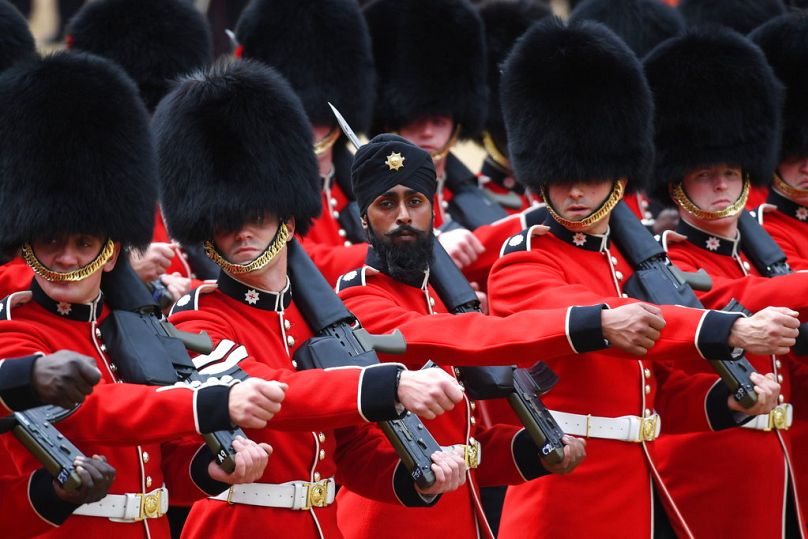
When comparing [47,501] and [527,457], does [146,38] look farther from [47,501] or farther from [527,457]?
[47,501]

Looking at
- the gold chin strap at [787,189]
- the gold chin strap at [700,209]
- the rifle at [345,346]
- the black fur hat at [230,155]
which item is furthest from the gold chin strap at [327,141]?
→ the rifle at [345,346]

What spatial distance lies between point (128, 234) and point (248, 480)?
93 cm

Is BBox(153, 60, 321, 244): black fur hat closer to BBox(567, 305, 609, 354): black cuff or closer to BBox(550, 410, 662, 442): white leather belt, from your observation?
BBox(567, 305, 609, 354): black cuff

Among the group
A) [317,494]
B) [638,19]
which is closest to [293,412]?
[317,494]

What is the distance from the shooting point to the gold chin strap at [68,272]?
4438mm

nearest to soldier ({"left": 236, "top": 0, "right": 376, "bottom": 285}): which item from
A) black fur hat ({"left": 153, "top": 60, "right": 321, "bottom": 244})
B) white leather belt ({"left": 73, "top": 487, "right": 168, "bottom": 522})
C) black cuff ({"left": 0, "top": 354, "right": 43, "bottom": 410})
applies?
black fur hat ({"left": 153, "top": 60, "right": 321, "bottom": 244})

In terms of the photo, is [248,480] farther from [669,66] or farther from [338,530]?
[669,66]

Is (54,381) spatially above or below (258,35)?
above

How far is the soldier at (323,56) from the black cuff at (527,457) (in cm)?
237

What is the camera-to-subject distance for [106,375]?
14.9ft

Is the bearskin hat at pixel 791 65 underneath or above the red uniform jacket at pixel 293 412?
underneath

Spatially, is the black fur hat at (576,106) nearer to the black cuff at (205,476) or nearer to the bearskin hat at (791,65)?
the bearskin hat at (791,65)

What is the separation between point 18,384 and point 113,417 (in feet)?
1.38

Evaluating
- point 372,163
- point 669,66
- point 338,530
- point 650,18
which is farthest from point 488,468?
point 650,18
